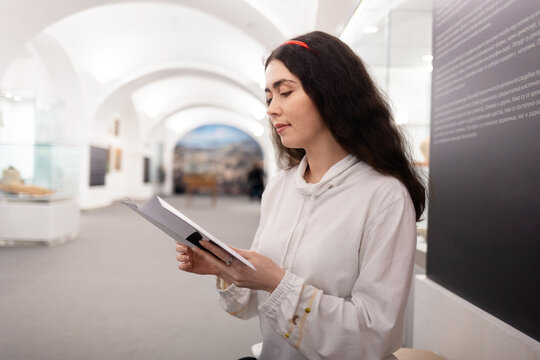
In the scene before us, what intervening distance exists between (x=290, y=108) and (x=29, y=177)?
7.53 m

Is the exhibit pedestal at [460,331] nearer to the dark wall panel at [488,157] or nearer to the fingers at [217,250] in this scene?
the dark wall panel at [488,157]

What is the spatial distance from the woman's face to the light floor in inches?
95.2

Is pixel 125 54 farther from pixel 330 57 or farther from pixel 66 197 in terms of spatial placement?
pixel 330 57

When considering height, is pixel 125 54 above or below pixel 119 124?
above

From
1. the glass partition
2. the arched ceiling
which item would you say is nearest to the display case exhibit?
the arched ceiling

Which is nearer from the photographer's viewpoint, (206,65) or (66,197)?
(66,197)

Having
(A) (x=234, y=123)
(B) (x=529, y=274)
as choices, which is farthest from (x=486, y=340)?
(A) (x=234, y=123)

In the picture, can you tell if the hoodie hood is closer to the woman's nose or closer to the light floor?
the woman's nose

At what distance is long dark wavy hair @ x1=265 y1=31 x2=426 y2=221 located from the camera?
147 centimetres

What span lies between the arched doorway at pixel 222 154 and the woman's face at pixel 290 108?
2813 cm

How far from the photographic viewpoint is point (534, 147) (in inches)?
59.6

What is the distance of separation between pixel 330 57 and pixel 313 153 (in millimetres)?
366

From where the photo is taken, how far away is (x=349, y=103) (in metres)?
1.48

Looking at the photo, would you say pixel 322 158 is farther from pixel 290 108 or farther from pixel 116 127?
pixel 116 127
